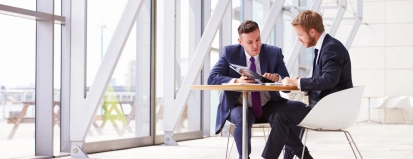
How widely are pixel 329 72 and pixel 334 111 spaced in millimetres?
259

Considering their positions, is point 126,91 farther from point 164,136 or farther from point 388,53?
point 388,53

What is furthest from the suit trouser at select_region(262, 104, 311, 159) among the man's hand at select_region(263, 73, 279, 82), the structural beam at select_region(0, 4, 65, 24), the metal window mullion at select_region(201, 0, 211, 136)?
the metal window mullion at select_region(201, 0, 211, 136)

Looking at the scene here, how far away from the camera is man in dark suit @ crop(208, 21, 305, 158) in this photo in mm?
4594

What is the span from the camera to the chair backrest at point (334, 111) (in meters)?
4.14

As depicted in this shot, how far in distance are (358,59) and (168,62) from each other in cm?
951

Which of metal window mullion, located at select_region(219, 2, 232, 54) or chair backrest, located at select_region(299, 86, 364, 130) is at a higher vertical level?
metal window mullion, located at select_region(219, 2, 232, 54)

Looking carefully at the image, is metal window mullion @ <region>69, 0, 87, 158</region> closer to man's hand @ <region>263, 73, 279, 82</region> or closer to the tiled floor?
the tiled floor

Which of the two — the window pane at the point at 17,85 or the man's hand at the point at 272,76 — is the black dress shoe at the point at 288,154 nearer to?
the man's hand at the point at 272,76

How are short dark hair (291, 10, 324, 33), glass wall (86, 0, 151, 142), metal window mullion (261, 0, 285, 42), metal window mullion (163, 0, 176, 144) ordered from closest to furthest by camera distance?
short dark hair (291, 10, 324, 33) → glass wall (86, 0, 151, 142) → metal window mullion (163, 0, 176, 144) → metal window mullion (261, 0, 285, 42)

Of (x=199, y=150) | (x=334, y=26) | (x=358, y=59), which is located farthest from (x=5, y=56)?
(x=358, y=59)

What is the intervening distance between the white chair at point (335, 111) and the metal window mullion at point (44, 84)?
2937mm

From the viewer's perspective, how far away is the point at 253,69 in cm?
467

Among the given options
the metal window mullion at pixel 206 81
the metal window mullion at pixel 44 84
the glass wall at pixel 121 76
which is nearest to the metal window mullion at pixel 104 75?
the metal window mullion at pixel 44 84

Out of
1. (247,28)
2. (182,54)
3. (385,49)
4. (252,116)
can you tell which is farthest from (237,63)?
(385,49)
